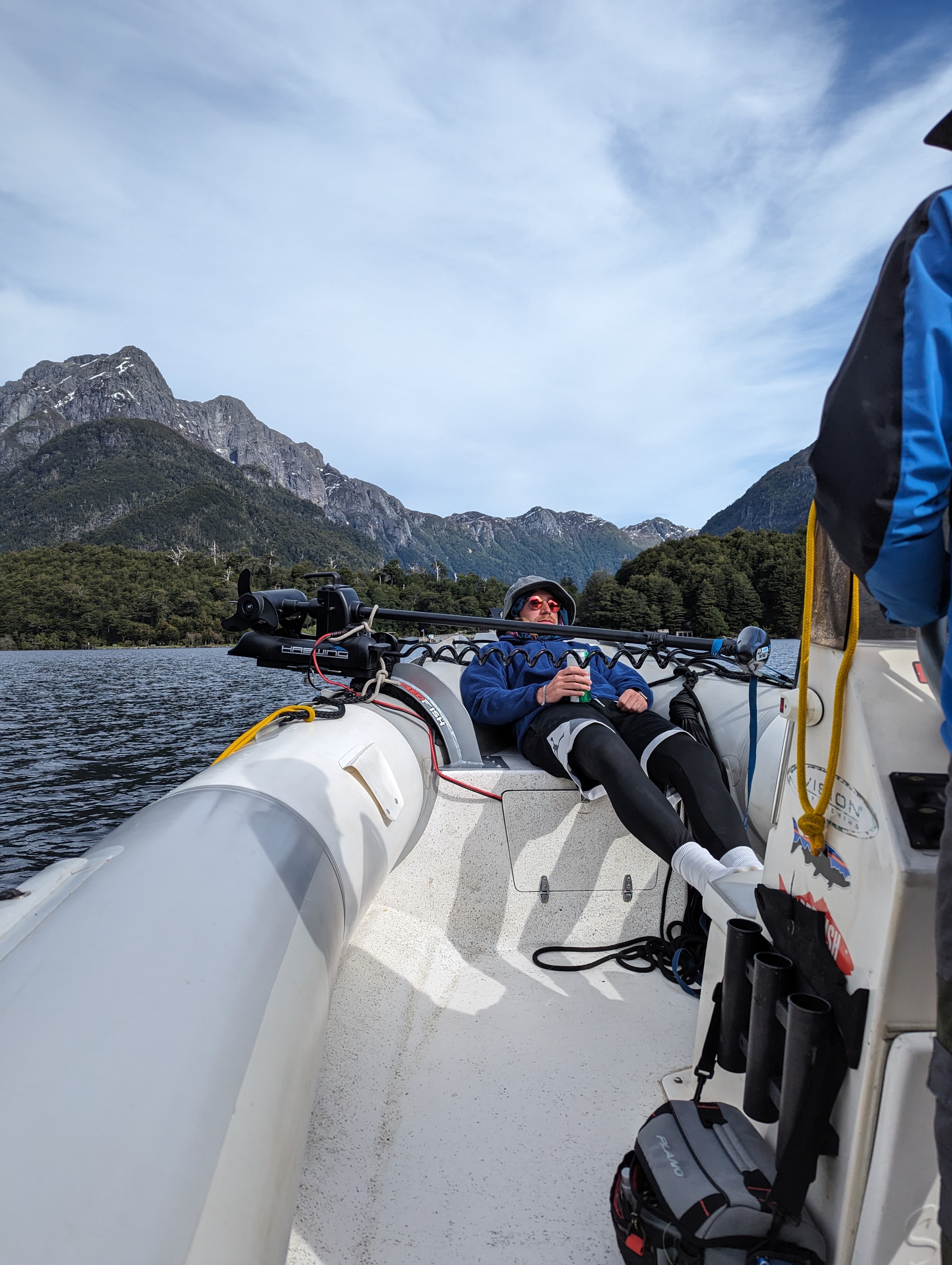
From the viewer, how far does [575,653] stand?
112 inches

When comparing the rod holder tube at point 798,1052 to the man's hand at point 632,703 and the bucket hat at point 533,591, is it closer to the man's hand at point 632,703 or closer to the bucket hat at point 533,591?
the man's hand at point 632,703

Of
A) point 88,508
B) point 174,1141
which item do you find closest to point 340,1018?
point 174,1141

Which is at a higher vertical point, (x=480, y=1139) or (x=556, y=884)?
(x=556, y=884)

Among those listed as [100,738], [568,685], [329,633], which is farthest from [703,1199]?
[100,738]

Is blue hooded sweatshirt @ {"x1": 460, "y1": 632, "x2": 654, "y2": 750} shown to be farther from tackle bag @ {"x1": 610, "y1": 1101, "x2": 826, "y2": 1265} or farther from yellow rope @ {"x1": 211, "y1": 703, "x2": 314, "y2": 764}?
tackle bag @ {"x1": 610, "y1": 1101, "x2": 826, "y2": 1265}

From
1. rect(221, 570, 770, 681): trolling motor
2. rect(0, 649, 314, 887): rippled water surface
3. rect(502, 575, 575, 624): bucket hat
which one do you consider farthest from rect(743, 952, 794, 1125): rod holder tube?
rect(0, 649, 314, 887): rippled water surface

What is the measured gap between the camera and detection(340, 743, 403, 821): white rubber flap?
1.98 metres

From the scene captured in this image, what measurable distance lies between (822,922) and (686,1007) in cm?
114

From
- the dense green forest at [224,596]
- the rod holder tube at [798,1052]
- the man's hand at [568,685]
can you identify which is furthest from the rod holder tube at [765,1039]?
the dense green forest at [224,596]

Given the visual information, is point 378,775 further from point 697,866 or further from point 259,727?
point 697,866

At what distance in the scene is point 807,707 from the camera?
103 cm

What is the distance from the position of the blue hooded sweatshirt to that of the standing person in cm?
187

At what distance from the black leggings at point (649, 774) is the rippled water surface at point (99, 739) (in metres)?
3.90

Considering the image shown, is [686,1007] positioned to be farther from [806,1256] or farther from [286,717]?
[286,717]
